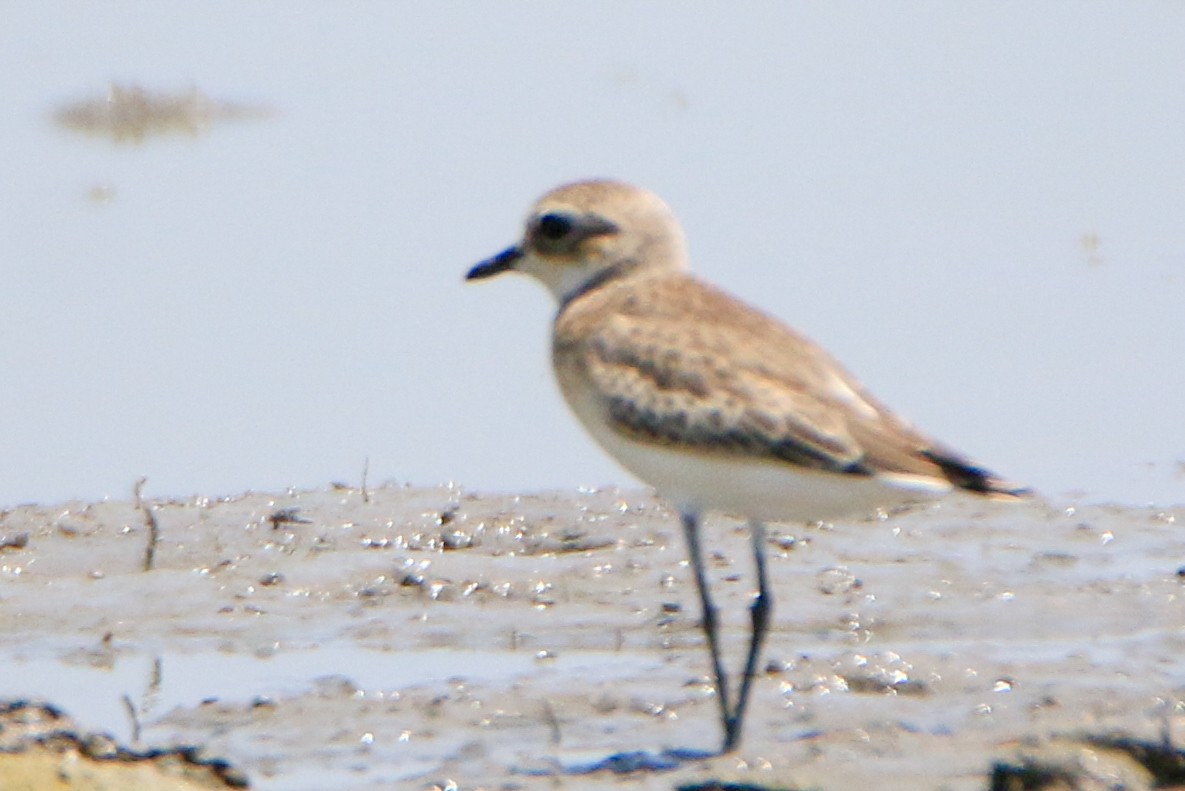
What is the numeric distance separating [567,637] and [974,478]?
84.5 inches

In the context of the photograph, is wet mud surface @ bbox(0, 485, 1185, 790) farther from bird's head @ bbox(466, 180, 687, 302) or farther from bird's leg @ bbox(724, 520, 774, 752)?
bird's head @ bbox(466, 180, 687, 302)

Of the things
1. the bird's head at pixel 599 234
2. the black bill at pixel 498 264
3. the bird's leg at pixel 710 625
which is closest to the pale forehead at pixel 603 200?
the bird's head at pixel 599 234

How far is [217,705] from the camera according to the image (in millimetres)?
7703

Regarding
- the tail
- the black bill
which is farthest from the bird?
the black bill

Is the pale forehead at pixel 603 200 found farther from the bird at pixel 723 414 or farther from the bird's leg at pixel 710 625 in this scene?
the bird's leg at pixel 710 625

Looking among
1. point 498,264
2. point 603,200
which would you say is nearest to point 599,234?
point 603,200

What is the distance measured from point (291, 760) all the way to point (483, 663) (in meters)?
1.16

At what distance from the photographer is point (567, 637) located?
848 cm

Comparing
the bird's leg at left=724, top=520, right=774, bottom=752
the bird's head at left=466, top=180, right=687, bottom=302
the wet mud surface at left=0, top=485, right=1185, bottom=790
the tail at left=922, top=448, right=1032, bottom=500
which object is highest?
the bird's head at left=466, top=180, right=687, bottom=302

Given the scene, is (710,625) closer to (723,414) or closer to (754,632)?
(754,632)

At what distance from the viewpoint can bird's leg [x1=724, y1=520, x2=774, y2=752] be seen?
7.16 metres

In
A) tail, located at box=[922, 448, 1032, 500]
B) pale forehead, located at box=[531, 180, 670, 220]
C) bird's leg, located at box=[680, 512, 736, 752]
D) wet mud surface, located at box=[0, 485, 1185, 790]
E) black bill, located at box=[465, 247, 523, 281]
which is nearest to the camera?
tail, located at box=[922, 448, 1032, 500]

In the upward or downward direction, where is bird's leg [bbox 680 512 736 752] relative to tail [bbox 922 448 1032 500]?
downward

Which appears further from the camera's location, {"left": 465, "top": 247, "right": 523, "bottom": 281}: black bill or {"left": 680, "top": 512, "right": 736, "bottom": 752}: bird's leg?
{"left": 465, "top": 247, "right": 523, "bottom": 281}: black bill
